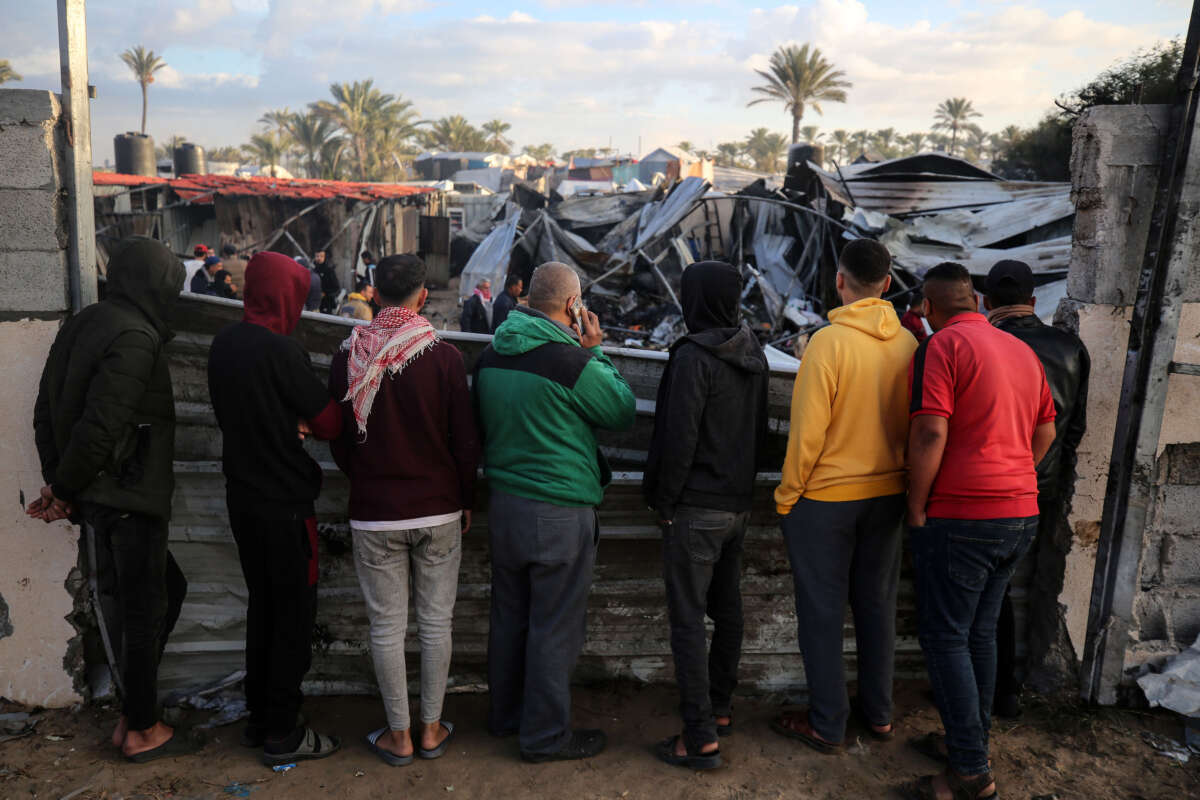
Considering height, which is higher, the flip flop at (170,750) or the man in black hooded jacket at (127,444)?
the man in black hooded jacket at (127,444)

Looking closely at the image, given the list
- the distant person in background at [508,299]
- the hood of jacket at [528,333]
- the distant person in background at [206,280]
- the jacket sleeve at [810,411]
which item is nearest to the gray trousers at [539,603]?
the hood of jacket at [528,333]

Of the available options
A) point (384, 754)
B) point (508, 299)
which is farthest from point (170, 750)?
point (508, 299)

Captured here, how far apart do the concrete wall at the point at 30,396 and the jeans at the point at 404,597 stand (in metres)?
1.29

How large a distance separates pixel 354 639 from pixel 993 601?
95.5 inches

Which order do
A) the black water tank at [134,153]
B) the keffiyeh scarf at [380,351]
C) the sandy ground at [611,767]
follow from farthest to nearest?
the black water tank at [134,153] → the sandy ground at [611,767] → the keffiyeh scarf at [380,351]

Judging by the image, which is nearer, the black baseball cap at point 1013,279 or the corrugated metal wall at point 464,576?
the black baseball cap at point 1013,279

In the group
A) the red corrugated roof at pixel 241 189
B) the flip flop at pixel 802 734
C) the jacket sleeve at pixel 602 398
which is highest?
the red corrugated roof at pixel 241 189

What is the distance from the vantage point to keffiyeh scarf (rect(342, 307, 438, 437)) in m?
2.73

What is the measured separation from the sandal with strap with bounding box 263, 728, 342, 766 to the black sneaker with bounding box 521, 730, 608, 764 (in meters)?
0.71

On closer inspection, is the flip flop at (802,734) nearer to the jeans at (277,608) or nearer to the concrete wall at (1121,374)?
the concrete wall at (1121,374)

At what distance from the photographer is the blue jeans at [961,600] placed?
2.65m

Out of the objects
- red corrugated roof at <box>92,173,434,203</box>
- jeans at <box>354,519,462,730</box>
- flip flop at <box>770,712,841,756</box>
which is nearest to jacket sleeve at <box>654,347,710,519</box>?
jeans at <box>354,519,462,730</box>

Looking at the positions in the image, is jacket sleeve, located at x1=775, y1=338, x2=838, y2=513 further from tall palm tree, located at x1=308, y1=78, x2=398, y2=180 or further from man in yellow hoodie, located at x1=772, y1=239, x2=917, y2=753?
tall palm tree, located at x1=308, y1=78, x2=398, y2=180

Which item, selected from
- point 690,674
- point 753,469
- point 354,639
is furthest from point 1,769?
point 753,469
